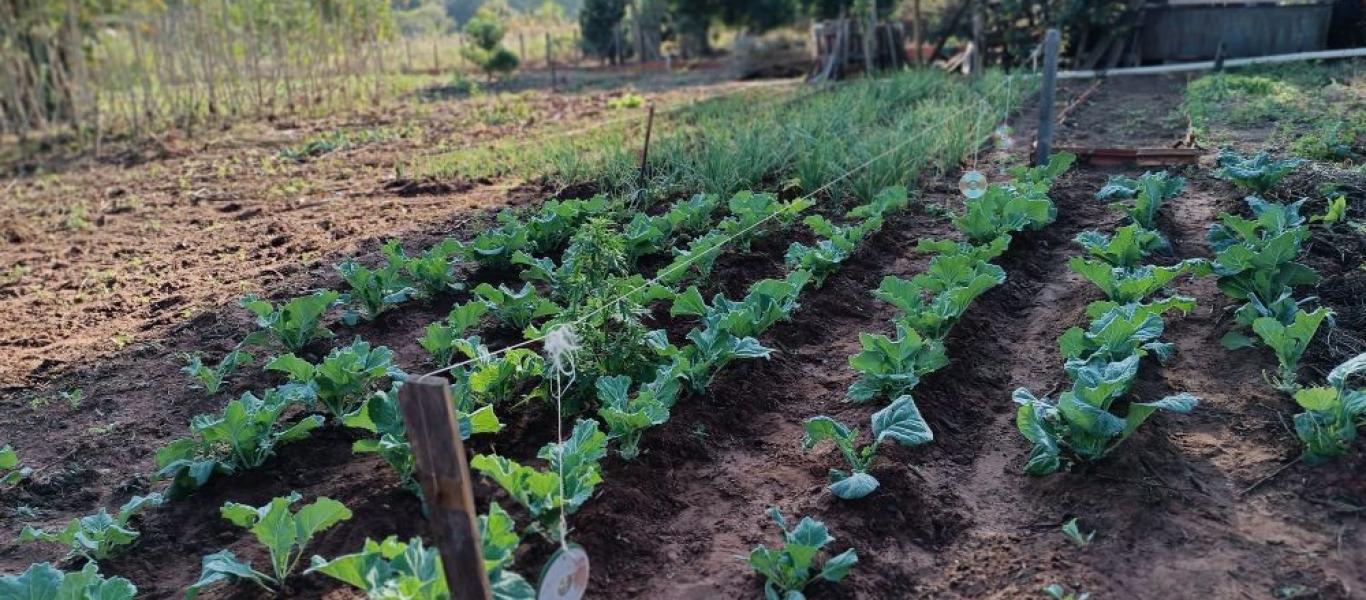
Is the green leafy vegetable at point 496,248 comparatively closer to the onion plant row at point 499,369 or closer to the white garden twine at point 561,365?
the onion plant row at point 499,369

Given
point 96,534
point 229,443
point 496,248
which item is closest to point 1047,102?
point 496,248

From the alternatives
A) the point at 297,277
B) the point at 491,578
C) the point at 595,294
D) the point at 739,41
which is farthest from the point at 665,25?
the point at 491,578

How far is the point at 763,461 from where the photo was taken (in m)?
3.68

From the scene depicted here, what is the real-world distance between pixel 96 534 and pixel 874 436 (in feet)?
8.38

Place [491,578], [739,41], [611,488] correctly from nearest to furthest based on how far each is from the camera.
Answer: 1. [491,578]
2. [611,488]
3. [739,41]

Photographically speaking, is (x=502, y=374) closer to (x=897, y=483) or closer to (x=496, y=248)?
(x=897, y=483)

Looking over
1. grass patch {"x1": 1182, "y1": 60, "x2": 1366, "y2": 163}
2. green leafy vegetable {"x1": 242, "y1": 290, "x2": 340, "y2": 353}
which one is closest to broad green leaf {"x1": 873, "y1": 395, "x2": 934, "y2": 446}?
green leafy vegetable {"x1": 242, "y1": 290, "x2": 340, "y2": 353}

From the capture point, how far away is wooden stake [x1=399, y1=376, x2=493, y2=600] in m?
2.07

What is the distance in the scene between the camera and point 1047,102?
7.22 m

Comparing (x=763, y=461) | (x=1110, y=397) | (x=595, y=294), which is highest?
(x=595, y=294)

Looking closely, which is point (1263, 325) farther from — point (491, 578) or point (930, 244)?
point (491, 578)

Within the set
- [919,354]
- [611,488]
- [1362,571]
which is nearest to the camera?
[1362,571]

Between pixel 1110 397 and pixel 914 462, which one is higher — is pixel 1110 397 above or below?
above

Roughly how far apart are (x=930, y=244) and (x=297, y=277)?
12.4 feet
